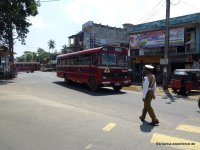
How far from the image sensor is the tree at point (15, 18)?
3691cm

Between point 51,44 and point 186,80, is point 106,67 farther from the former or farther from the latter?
Answer: point 51,44

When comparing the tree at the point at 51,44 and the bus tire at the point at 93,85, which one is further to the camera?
the tree at the point at 51,44

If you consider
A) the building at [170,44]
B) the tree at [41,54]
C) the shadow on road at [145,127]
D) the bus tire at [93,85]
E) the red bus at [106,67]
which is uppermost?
the tree at [41,54]

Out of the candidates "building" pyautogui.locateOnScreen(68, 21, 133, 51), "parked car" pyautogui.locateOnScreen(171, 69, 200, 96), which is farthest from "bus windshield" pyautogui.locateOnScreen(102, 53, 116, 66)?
"building" pyautogui.locateOnScreen(68, 21, 133, 51)

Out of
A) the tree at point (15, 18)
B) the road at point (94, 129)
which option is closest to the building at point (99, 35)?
the tree at point (15, 18)

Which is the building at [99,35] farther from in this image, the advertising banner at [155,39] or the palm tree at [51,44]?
the palm tree at [51,44]

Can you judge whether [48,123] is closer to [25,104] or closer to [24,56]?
[25,104]

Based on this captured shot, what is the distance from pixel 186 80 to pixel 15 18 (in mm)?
24309

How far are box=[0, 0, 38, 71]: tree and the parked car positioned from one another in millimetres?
23352

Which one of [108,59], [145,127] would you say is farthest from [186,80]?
[145,127]

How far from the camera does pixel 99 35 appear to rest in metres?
58.0


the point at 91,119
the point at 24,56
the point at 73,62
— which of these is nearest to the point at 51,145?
the point at 91,119

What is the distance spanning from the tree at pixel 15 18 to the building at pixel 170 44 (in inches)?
514

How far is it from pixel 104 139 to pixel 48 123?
2596 millimetres
